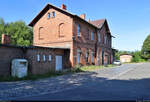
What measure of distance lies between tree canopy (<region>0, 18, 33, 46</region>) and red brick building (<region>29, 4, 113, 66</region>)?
21.8 metres

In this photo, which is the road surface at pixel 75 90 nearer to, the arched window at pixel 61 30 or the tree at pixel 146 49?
the arched window at pixel 61 30

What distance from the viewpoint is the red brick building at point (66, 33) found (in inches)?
707

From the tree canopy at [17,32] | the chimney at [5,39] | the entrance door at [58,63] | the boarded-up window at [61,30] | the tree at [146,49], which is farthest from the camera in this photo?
the tree at [146,49]

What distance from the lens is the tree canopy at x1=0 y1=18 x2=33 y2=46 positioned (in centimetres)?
4161

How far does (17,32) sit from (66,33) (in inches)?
1220

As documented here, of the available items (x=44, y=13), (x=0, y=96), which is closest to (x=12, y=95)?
(x=0, y=96)

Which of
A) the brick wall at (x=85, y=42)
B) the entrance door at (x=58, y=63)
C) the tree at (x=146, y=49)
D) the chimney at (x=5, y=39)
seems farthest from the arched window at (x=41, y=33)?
the tree at (x=146, y=49)

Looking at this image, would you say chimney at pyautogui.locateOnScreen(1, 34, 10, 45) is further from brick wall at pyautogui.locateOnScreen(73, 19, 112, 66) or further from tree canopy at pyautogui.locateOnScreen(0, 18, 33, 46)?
tree canopy at pyautogui.locateOnScreen(0, 18, 33, 46)

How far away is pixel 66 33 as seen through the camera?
720 inches

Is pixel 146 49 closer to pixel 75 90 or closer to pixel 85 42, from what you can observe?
pixel 85 42

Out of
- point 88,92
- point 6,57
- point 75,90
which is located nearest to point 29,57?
point 6,57

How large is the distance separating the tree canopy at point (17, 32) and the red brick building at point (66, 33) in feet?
71.5

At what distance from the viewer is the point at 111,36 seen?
112 feet

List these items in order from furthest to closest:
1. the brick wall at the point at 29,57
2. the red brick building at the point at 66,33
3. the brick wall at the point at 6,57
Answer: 1. the red brick building at the point at 66,33
2. the brick wall at the point at 29,57
3. the brick wall at the point at 6,57
